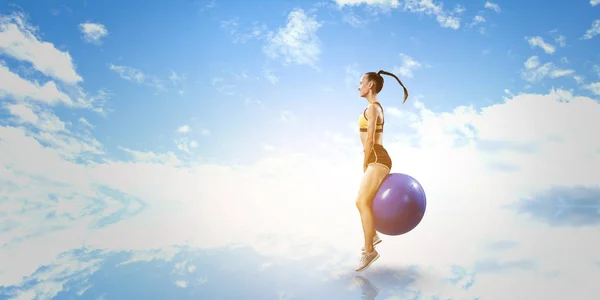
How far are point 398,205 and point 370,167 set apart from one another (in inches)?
31.5

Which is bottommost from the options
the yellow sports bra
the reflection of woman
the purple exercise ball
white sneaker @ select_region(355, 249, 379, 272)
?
the reflection of woman

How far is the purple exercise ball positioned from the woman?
125 millimetres

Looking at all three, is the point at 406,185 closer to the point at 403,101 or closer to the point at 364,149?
the point at 364,149

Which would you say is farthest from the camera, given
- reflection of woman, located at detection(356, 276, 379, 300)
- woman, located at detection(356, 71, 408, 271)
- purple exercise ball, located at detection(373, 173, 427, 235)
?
woman, located at detection(356, 71, 408, 271)

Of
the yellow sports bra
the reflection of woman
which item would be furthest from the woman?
the reflection of woman

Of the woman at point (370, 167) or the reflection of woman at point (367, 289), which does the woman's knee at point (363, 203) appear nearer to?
the woman at point (370, 167)

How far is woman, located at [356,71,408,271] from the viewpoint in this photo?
725 cm

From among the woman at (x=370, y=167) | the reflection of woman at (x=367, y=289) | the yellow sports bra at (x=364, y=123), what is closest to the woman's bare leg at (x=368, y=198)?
the woman at (x=370, y=167)

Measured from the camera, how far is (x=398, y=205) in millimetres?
7043

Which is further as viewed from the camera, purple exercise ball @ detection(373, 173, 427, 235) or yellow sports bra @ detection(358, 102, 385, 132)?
yellow sports bra @ detection(358, 102, 385, 132)

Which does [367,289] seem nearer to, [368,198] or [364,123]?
[368,198]

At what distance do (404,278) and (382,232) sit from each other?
99 cm

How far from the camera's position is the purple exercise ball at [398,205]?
23.2 ft

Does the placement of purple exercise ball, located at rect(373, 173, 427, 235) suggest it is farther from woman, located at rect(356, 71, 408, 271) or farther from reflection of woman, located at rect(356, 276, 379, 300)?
reflection of woman, located at rect(356, 276, 379, 300)
